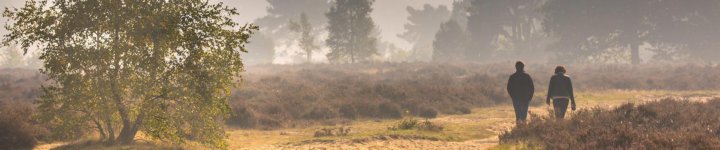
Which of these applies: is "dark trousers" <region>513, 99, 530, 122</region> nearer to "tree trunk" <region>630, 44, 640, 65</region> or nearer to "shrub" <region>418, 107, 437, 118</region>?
"shrub" <region>418, 107, 437, 118</region>

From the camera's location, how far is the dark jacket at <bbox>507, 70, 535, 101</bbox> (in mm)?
11438

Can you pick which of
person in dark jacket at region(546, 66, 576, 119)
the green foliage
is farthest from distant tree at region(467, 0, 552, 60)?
the green foliage

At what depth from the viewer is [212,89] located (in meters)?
9.66

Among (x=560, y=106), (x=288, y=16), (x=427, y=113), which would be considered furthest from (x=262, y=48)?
(x=560, y=106)

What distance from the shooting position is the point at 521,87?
11.5 meters

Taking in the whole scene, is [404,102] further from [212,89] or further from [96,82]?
[96,82]

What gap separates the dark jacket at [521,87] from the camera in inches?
450

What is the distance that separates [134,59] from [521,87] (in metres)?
7.74

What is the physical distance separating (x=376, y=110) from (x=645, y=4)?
37840mm

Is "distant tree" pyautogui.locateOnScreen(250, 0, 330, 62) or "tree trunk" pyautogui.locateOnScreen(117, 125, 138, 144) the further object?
"distant tree" pyautogui.locateOnScreen(250, 0, 330, 62)

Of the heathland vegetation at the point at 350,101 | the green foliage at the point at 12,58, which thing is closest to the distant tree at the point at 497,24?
the heathland vegetation at the point at 350,101

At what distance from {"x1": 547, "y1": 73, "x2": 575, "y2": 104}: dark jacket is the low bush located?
51 cm

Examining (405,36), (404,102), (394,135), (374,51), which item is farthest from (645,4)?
(405,36)

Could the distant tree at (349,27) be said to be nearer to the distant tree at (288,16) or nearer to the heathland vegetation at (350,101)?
the heathland vegetation at (350,101)
